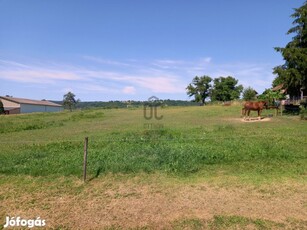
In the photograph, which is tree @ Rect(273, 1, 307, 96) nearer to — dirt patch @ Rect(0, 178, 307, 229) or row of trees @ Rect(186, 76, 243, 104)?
dirt patch @ Rect(0, 178, 307, 229)

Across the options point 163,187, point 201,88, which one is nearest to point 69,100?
point 201,88

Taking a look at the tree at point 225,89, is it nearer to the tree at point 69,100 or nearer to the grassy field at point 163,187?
the tree at point 69,100

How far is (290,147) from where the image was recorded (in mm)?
9328

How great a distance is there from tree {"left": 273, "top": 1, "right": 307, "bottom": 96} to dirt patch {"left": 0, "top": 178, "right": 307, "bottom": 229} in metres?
22.4

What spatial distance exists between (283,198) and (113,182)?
12.8 feet

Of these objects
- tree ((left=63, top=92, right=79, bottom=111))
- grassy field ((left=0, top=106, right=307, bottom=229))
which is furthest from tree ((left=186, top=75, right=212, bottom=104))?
grassy field ((left=0, top=106, right=307, bottom=229))

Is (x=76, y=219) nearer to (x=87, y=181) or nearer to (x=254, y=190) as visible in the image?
(x=87, y=181)

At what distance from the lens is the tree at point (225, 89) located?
87306mm

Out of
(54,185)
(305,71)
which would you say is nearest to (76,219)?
(54,185)

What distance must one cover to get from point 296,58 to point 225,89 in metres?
64.9

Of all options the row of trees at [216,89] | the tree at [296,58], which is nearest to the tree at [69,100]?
the row of trees at [216,89]

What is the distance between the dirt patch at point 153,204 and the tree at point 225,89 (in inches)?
3326

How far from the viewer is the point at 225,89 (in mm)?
88125

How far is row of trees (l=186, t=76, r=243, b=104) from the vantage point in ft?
289
